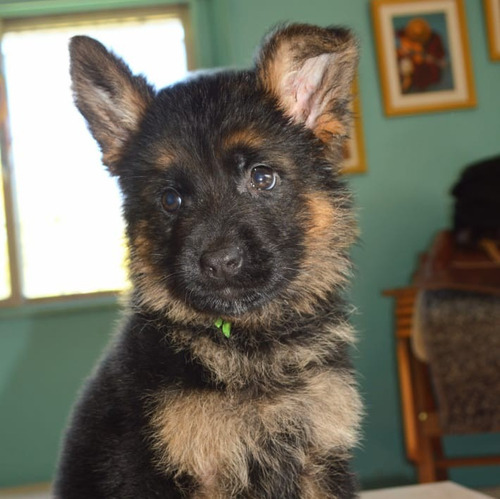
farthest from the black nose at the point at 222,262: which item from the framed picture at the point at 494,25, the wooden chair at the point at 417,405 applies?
the framed picture at the point at 494,25

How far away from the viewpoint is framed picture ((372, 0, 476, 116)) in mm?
5285

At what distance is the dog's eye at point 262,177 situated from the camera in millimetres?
1670

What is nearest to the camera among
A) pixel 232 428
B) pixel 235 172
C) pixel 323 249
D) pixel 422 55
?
pixel 232 428

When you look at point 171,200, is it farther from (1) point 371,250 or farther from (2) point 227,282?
(1) point 371,250

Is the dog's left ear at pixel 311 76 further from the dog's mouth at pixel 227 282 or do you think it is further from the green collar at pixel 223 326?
the green collar at pixel 223 326

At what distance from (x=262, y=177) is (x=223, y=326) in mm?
334

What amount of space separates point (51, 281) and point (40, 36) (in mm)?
1817

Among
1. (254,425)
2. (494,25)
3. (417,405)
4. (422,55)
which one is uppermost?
(494,25)

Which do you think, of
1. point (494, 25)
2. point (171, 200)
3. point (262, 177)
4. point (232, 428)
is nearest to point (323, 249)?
point (262, 177)

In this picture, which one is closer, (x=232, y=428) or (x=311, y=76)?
(x=232, y=428)

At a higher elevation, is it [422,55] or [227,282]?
[422,55]

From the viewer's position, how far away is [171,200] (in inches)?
66.4

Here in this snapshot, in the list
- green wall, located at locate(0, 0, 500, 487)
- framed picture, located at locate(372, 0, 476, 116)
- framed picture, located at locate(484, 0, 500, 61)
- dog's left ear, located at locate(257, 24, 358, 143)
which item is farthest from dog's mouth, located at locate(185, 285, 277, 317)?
framed picture, located at locate(484, 0, 500, 61)

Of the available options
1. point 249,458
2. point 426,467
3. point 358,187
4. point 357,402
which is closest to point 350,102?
point 357,402
